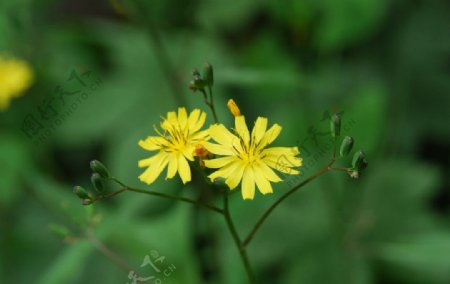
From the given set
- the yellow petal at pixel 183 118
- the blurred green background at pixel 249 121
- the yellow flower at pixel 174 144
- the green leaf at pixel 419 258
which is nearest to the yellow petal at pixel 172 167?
the yellow flower at pixel 174 144

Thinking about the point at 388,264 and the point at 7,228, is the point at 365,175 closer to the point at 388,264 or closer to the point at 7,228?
the point at 388,264

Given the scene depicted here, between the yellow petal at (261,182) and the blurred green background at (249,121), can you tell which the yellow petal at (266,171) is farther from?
the blurred green background at (249,121)

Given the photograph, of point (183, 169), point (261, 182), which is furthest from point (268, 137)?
point (183, 169)

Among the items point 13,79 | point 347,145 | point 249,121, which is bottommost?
point 347,145

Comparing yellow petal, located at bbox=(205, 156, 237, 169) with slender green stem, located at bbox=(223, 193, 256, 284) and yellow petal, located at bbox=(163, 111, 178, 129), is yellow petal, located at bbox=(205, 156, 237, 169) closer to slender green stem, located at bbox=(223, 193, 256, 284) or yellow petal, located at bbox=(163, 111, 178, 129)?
slender green stem, located at bbox=(223, 193, 256, 284)

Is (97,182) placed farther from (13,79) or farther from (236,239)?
(13,79)
